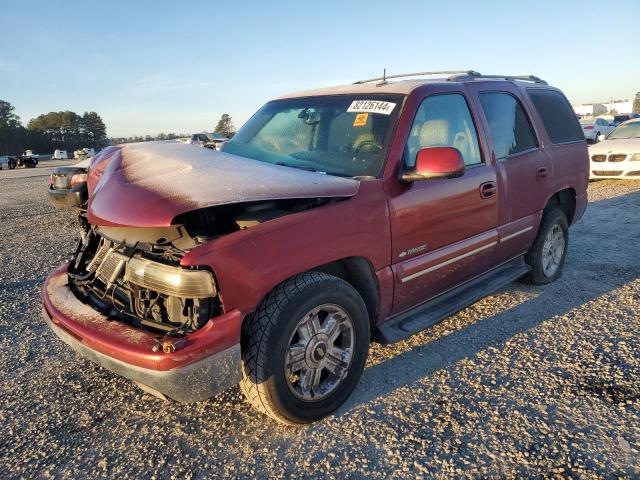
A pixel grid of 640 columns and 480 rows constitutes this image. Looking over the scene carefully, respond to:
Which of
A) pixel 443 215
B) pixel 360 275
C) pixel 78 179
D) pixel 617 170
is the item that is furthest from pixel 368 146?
pixel 617 170

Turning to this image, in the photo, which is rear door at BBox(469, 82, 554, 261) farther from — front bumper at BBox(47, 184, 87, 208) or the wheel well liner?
front bumper at BBox(47, 184, 87, 208)

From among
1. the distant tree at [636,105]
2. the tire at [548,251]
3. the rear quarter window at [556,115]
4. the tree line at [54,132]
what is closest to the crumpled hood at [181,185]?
the tire at [548,251]

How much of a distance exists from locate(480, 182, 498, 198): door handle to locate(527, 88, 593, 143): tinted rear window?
1.33 metres

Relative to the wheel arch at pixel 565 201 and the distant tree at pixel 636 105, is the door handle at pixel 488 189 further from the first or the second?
the distant tree at pixel 636 105

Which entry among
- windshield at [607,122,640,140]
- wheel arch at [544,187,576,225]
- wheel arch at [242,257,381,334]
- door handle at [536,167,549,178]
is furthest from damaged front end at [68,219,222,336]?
windshield at [607,122,640,140]

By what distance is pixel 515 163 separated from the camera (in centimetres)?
391

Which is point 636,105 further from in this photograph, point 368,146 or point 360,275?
point 360,275

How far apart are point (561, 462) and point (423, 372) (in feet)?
3.22

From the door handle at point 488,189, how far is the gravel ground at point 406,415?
1.05 metres

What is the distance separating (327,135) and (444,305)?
149 cm

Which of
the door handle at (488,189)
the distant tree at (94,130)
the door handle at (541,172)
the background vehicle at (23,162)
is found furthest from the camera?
the distant tree at (94,130)

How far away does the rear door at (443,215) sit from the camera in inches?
117

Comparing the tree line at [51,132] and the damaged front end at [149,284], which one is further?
the tree line at [51,132]

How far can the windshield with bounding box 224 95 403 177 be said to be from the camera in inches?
118
